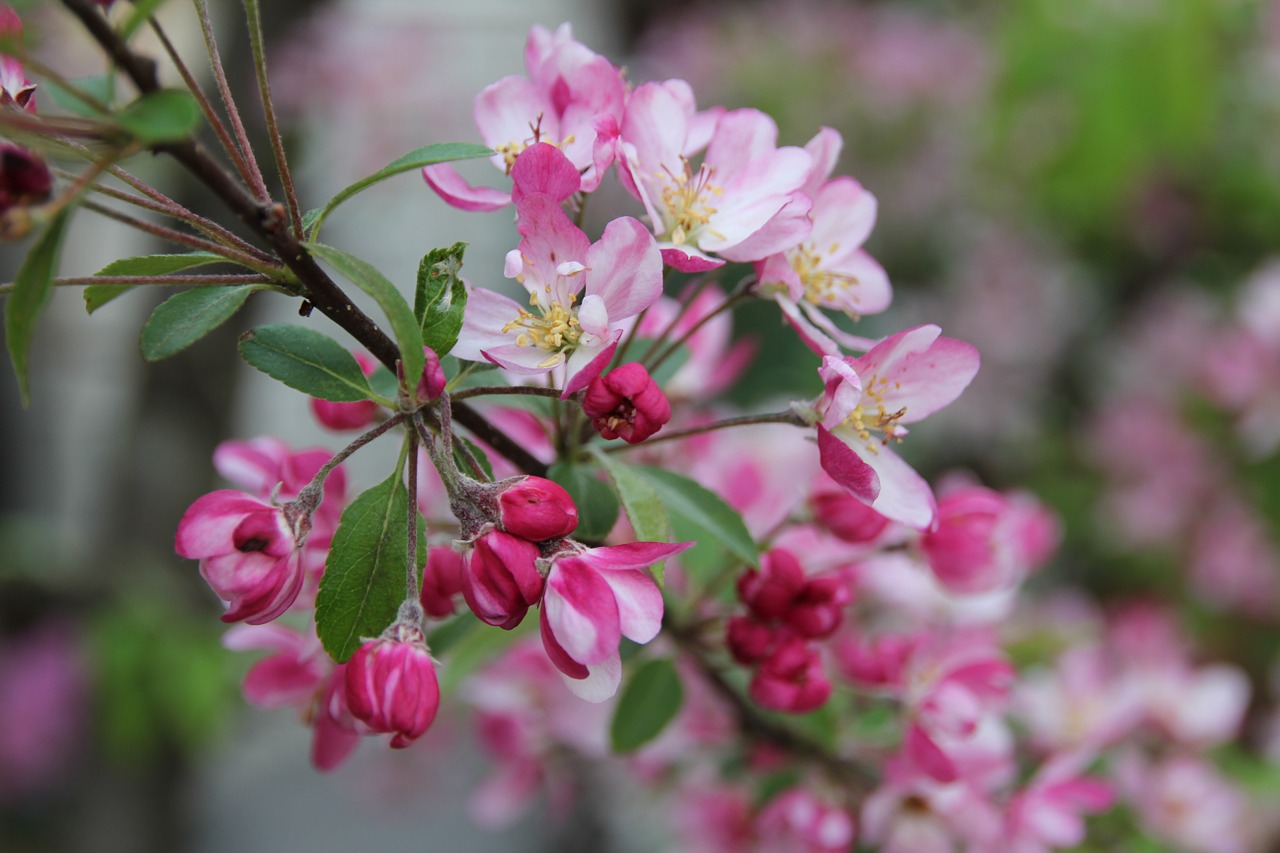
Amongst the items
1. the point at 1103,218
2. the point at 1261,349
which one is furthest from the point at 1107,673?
the point at 1103,218

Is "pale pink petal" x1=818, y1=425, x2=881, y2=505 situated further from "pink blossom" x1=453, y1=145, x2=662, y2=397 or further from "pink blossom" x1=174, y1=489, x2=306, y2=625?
"pink blossom" x1=174, y1=489, x2=306, y2=625

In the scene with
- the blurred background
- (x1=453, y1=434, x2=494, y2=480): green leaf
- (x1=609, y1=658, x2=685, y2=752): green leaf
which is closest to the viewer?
(x1=453, y1=434, x2=494, y2=480): green leaf

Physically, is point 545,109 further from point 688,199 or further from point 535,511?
point 535,511

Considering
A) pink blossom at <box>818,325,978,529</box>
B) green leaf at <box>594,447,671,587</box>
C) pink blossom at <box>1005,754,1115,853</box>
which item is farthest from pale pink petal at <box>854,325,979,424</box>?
pink blossom at <box>1005,754,1115,853</box>

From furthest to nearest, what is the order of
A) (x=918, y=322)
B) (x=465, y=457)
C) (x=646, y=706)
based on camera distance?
(x=918, y=322)
(x=646, y=706)
(x=465, y=457)

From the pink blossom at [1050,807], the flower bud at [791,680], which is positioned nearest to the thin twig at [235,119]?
the flower bud at [791,680]

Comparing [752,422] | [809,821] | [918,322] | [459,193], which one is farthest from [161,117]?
[918,322]

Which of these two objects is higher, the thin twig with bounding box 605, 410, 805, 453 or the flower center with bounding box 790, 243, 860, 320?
the flower center with bounding box 790, 243, 860, 320

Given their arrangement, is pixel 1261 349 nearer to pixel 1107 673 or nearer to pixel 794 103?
pixel 1107 673
